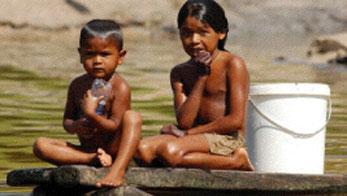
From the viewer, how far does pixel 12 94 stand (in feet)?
43.9

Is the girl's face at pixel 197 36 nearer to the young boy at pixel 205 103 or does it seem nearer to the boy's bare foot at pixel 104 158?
the young boy at pixel 205 103

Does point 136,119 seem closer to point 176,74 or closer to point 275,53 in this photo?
point 176,74

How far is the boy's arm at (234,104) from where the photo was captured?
6.09m

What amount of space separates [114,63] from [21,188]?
4.51 ft

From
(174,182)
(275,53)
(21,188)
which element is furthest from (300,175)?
(275,53)

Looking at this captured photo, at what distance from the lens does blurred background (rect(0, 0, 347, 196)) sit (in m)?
9.96

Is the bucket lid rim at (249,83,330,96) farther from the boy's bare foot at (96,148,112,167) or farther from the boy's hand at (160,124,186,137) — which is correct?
the boy's bare foot at (96,148,112,167)

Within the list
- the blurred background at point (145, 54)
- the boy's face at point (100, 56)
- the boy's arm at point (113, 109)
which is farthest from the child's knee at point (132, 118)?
the blurred background at point (145, 54)

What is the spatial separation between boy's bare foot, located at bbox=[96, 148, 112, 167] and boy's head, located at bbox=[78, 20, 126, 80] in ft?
1.66

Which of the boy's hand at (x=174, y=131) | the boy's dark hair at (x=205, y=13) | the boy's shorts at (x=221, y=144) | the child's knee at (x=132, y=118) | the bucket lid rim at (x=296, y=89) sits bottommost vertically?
the boy's shorts at (x=221, y=144)

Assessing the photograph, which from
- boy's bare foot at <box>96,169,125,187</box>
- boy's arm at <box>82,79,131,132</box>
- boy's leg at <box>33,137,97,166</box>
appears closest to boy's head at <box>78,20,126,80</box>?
boy's arm at <box>82,79,131,132</box>

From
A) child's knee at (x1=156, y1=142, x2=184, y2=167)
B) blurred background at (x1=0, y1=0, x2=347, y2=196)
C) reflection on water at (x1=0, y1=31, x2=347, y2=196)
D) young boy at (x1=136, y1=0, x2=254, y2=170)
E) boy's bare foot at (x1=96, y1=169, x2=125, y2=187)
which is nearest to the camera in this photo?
boy's bare foot at (x1=96, y1=169, x2=125, y2=187)

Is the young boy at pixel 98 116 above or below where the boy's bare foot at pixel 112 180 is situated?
above

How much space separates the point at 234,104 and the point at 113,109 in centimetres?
92
